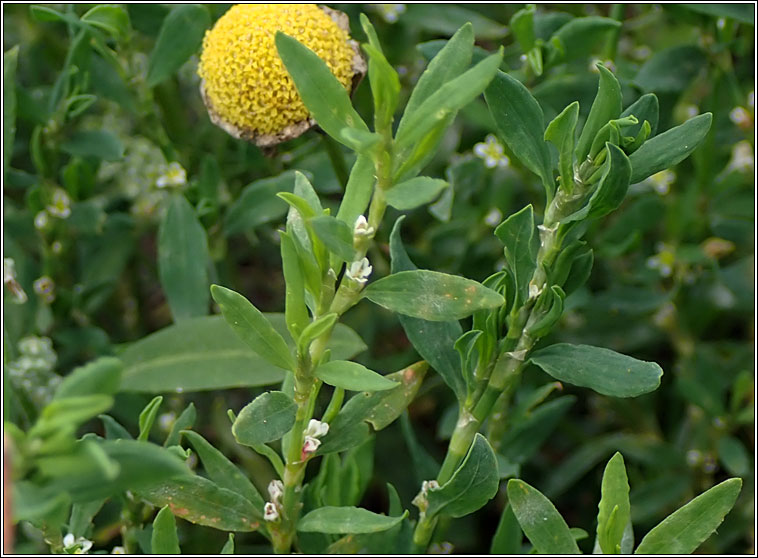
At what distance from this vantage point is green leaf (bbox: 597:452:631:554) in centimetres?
71

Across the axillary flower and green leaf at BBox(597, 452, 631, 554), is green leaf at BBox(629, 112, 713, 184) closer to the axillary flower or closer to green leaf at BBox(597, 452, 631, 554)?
green leaf at BBox(597, 452, 631, 554)

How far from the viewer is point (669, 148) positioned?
733 millimetres

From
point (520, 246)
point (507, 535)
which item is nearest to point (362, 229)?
point (520, 246)

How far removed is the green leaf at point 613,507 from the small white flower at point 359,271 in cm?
23

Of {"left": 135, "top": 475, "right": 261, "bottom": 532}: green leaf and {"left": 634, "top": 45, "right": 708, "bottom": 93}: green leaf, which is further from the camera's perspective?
{"left": 634, "top": 45, "right": 708, "bottom": 93}: green leaf

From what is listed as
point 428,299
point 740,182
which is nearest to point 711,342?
point 740,182

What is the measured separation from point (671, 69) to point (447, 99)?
27.5 inches

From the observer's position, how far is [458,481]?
768 millimetres

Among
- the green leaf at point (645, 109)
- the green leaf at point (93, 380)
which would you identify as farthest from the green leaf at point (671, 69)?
the green leaf at point (93, 380)

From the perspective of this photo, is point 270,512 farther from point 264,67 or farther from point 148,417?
point 264,67

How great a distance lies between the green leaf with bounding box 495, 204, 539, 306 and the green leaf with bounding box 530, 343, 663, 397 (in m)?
0.06

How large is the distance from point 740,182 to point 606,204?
734 millimetres

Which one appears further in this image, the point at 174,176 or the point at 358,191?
the point at 174,176

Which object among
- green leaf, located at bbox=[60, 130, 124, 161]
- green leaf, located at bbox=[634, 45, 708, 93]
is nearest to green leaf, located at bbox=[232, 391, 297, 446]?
green leaf, located at bbox=[60, 130, 124, 161]
